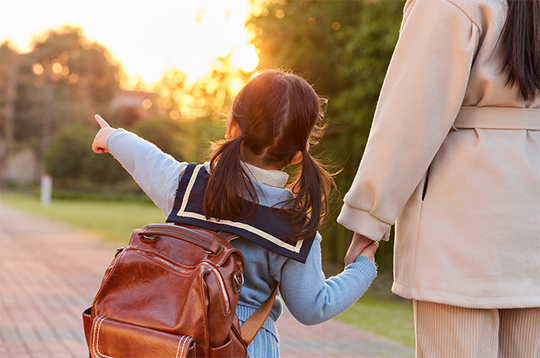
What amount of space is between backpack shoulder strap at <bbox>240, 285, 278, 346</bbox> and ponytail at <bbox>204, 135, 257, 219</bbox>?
0.26 meters

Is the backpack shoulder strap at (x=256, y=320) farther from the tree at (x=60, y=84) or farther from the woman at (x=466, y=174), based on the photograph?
the tree at (x=60, y=84)

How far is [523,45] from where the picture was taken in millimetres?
1446

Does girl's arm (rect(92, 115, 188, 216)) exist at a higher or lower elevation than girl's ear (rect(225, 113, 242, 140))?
lower

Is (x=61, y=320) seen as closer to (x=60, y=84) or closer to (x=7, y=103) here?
(x=7, y=103)

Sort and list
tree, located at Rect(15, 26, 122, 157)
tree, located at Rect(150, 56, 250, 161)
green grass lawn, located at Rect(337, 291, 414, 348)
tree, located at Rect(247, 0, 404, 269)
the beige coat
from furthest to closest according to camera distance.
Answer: tree, located at Rect(15, 26, 122, 157) < tree, located at Rect(150, 56, 250, 161) < tree, located at Rect(247, 0, 404, 269) < green grass lawn, located at Rect(337, 291, 414, 348) < the beige coat

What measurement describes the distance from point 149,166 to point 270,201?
1.35ft

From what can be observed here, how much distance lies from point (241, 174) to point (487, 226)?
0.64 metres

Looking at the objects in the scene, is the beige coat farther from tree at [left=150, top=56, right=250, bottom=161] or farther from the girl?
tree at [left=150, top=56, right=250, bottom=161]

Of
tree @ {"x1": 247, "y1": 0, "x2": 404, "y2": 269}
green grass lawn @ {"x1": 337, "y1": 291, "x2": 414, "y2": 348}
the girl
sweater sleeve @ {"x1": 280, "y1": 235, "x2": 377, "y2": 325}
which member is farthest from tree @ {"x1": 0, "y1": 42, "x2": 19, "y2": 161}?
sweater sleeve @ {"x1": 280, "y1": 235, "x2": 377, "y2": 325}

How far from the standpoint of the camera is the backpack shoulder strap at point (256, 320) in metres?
1.45

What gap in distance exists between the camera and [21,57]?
4600 centimetres

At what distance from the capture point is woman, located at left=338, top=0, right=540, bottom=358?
4.66 feet

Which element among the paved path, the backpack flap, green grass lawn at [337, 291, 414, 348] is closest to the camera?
the backpack flap

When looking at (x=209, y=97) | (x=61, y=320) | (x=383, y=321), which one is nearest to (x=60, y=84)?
(x=209, y=97)
